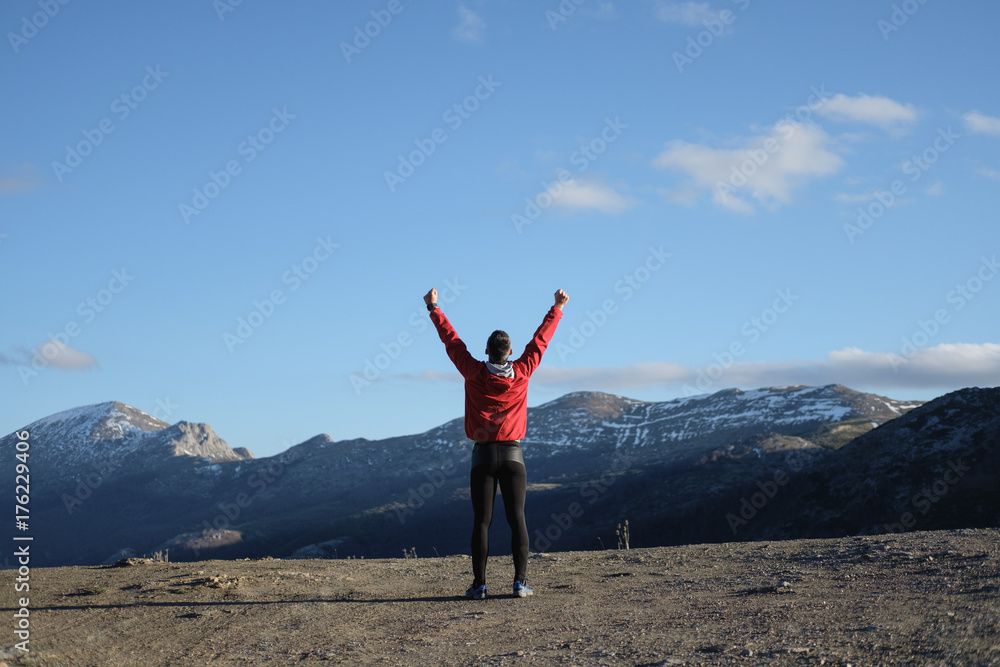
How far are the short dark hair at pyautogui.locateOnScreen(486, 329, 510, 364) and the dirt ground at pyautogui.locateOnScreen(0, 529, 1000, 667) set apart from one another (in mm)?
2223

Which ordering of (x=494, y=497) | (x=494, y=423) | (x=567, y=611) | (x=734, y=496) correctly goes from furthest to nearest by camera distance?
1. (x=734, y=496)
2. (x=494, y=497)
3. (x=494, y=423)
4. (x=567, y=611)

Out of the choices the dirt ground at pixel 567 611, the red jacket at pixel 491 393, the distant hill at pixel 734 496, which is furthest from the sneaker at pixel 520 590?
the distant hill at pixel 734 496

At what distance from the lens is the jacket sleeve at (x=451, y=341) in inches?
303

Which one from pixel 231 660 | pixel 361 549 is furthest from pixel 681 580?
pixel 361 549

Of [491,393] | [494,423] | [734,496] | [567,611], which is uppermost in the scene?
[491,393]

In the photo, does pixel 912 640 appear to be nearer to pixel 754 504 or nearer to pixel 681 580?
pixel 681 580

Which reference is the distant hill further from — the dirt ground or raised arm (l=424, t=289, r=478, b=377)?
raised arm (l=424, t=289, r=478, b=377)

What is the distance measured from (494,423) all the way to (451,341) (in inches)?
35.2

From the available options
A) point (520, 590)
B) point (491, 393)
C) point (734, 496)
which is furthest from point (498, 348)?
point (734, 496)

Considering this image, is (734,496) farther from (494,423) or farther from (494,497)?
(494,423)

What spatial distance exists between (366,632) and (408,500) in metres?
166

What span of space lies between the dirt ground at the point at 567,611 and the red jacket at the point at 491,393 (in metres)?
1.59

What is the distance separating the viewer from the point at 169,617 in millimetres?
7602

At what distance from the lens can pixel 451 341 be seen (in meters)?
7.84
